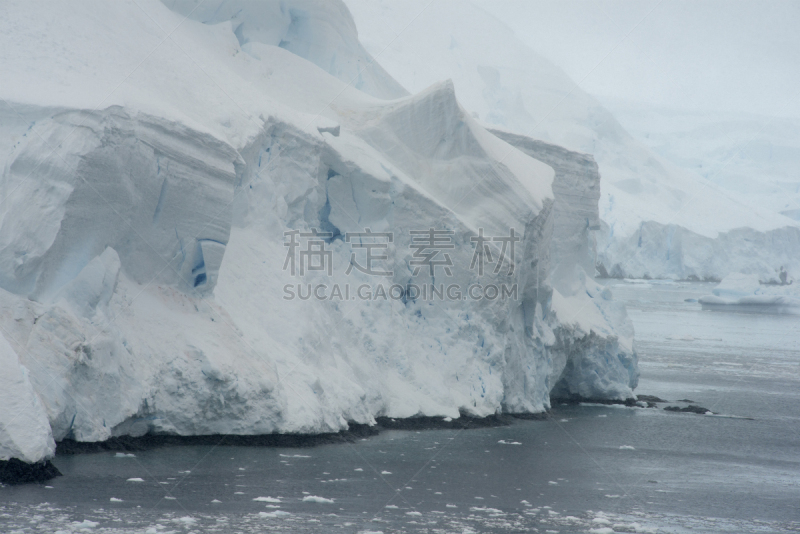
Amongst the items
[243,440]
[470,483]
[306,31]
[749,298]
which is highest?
[306,31]

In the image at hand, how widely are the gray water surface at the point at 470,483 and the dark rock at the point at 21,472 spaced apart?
202mm

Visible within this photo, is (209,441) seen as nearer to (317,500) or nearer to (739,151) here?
(317,500)

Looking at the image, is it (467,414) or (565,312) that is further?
(565,312)

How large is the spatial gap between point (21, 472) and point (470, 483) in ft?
14.4

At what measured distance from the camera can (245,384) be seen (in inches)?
361

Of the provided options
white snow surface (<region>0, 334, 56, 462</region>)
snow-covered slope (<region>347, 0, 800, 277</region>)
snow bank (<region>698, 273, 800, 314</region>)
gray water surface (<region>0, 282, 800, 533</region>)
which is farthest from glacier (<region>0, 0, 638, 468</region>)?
snow-covered slope (<region>347, 0, 800, 277</region>)

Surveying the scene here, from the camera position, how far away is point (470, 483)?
8875 mm

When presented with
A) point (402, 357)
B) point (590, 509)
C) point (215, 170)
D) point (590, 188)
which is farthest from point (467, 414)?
point (590, 188)

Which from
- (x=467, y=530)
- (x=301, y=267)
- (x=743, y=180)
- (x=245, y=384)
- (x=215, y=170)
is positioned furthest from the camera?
(x=743, y=180)

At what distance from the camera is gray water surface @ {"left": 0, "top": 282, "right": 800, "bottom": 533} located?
6621 mm

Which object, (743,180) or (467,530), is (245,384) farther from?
(743,180)

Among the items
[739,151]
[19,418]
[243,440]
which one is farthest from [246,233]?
[739,151]

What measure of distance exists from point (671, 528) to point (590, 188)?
10.2 metres

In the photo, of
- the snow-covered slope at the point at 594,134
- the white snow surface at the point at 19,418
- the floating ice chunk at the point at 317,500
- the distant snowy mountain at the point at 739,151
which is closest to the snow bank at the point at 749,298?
the snow-covered slope at the point at 594,134
